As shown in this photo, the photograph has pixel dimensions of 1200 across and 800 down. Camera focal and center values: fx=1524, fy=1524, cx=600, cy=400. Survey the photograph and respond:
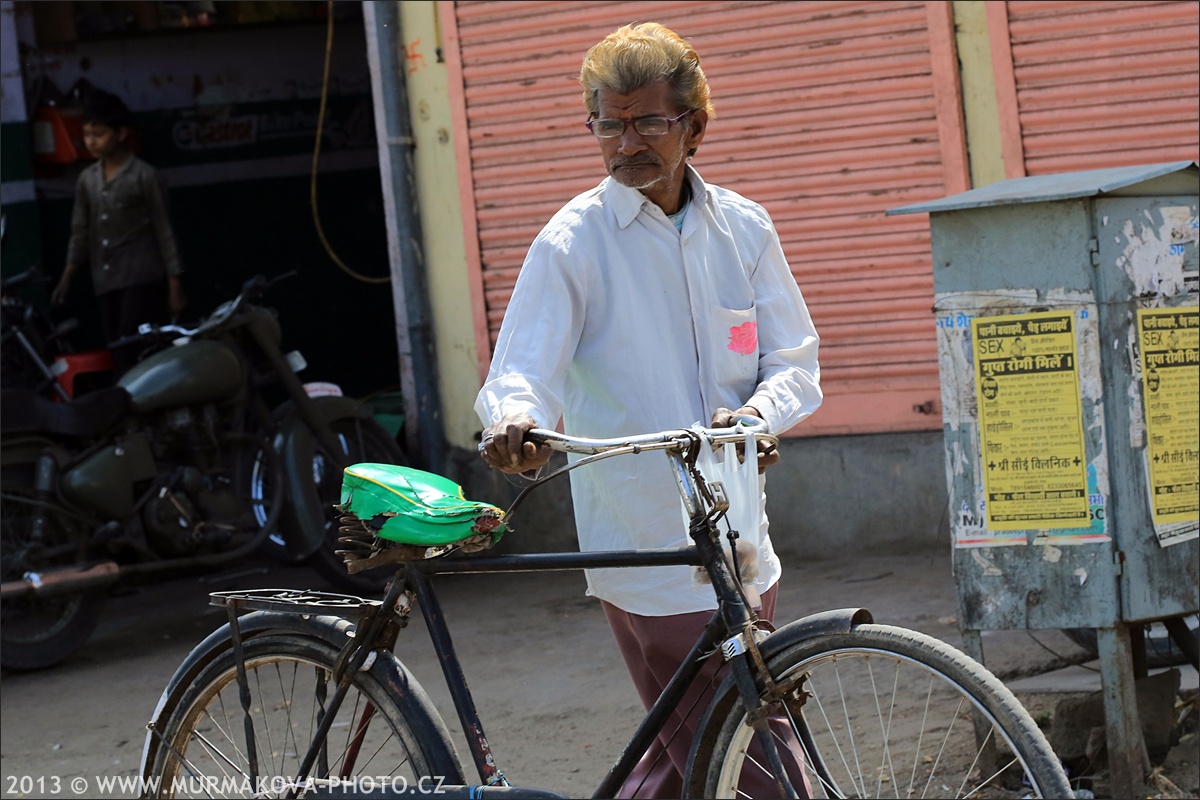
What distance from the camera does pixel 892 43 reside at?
6.37m

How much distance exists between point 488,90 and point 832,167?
163cm

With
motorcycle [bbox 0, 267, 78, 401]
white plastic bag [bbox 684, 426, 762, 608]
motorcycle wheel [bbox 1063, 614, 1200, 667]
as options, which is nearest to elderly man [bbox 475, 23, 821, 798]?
white plastic bag [bbox 684, 426, 762, 608]

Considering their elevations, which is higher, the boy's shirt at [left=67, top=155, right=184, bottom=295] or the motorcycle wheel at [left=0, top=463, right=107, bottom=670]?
the boy's shirt at [left=67, top=155, right=184, bottom=295]

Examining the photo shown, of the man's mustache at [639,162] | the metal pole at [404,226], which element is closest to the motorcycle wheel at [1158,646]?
the man's mustache at [639,162]

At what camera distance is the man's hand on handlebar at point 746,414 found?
8.75ft

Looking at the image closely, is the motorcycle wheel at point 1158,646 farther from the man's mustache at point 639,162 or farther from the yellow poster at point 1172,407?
the man's mustache at point 639,162

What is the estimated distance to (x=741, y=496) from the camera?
8.77 feet

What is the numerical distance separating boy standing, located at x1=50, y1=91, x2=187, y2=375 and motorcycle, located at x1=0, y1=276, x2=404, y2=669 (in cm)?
161

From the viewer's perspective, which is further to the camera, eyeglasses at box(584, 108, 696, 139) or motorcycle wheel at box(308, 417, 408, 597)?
motorcycle wheel at box(308, 417, 408, 597)

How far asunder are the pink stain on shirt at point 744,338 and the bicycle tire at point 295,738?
893 millimetres

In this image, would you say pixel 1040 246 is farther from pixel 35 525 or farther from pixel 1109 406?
pixel 35 525

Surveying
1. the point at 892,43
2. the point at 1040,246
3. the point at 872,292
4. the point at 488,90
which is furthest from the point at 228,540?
the point at 1040,246

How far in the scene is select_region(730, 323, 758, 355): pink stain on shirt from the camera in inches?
114

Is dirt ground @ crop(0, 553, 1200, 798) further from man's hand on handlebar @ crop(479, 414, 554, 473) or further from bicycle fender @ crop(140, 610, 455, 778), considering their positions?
man's hand on handlebar @ crop(479, 414, 554, 473)
